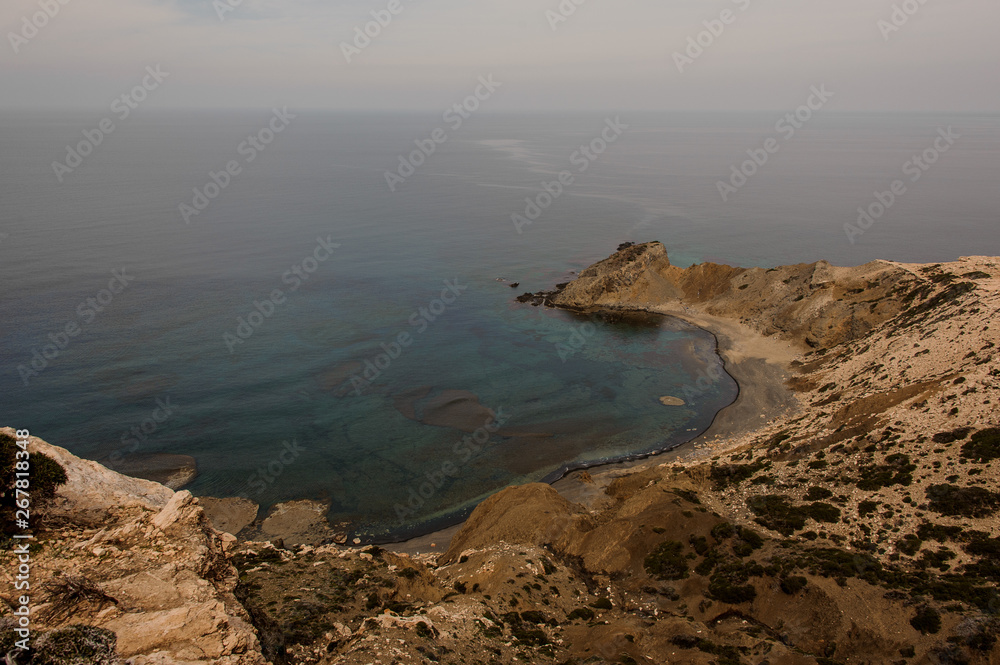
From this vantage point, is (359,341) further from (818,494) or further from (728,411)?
(818,494)

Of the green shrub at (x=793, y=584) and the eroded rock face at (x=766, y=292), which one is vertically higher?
the eroded rock face at (x=766, y=292)

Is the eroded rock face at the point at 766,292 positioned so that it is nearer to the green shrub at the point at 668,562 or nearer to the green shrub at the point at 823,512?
the green shrub at the point at 823,512

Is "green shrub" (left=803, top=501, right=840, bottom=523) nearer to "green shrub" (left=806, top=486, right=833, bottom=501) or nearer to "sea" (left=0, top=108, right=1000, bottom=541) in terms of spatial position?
"green shrub" (left=806, top=486, right=833, bottom=501)

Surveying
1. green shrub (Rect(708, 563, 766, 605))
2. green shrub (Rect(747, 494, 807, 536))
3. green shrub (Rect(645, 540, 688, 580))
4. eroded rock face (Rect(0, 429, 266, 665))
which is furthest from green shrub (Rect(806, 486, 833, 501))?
eroded rock face (Rect(0, 429, 266, 665))

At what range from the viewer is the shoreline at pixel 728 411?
4384 centimetres

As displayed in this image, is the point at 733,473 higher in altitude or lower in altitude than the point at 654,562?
higher

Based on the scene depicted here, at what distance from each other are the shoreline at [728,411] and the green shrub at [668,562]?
1025cm

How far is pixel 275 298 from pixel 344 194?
9568 centimetres

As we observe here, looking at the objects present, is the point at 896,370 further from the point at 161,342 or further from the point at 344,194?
the point at 344,194

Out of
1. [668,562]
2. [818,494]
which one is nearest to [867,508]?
[818,494]

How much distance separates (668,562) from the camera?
31.2 m

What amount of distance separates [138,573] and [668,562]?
83.1 feet

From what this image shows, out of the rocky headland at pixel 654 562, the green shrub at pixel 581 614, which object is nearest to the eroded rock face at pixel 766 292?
the rocky headland at pixel 654 562

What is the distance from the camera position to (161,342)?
7025 centimetres
